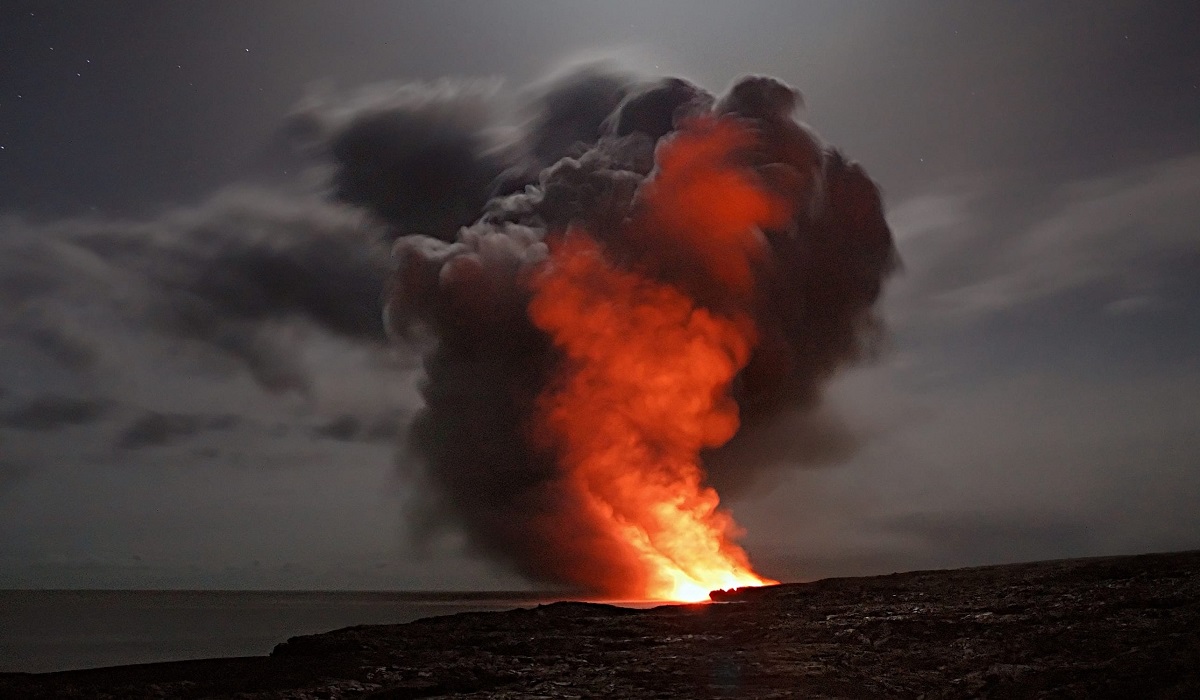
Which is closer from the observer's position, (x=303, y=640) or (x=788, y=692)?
(x=788, y=692)

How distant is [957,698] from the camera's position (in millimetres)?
21000

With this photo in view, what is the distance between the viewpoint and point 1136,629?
25.0 metres

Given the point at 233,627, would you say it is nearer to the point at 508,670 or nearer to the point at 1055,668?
the point at 508,670

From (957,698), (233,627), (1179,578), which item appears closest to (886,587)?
(1179,578)

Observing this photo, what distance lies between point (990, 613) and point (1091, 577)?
6.93m

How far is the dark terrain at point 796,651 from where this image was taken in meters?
22.0

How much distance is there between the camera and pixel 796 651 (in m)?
27.3

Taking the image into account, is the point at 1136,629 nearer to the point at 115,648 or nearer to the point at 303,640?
the point at 303,640

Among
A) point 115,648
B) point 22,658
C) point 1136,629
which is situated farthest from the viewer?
point 115,648

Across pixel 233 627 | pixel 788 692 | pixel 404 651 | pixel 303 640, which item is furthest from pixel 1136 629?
pixel 233 627

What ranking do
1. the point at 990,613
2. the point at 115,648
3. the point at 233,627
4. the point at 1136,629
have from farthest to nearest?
the point at 233,627
the point at 115,648
the point at 990,613
the point at 1136,629

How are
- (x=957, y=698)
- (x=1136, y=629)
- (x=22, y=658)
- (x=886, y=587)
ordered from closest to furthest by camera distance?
1. (x=957, y=698)
2. (x=1136, y=629)
3. (x=886, y=587)
4. (x=22, y=658)

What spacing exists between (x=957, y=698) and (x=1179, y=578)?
1522cm

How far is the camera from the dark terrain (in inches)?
867
